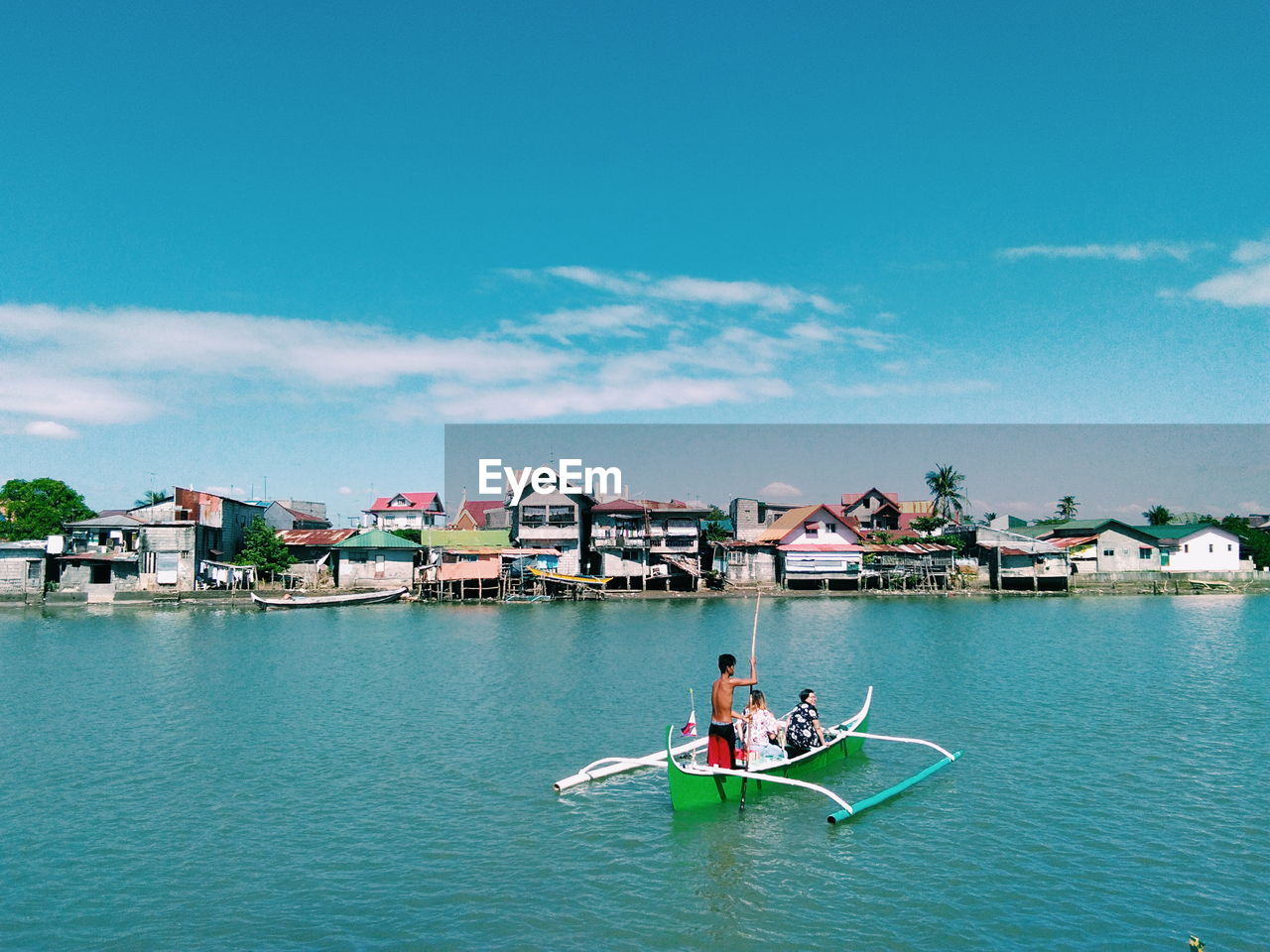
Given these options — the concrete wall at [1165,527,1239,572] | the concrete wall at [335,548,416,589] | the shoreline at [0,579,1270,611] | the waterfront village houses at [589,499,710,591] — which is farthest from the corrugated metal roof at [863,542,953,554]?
the concrete wall at [335,548,416,589]

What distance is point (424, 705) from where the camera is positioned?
81.9 ft

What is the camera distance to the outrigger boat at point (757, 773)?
1509cm

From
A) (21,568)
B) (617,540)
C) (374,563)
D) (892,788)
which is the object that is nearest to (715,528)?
(617,540)

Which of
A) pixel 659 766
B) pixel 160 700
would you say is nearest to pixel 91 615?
pixel 160 700

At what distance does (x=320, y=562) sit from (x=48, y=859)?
50.9 meters

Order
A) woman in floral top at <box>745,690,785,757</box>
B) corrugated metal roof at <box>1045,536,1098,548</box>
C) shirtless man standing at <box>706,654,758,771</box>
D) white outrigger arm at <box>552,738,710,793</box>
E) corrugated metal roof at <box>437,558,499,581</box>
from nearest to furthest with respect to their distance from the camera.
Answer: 1. shirtless man standing at <box>706,654,758,771</box>
2. white outrigger arm at <box>552,738,710,793</box>
3. woman in floral top at <box>745,690,785,757</box>
4. corrugated metal roof at <box>437,558,499,581</box>
5. corrugated metal roof at <box>1045,536,1098,548</box>

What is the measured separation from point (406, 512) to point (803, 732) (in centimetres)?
6877

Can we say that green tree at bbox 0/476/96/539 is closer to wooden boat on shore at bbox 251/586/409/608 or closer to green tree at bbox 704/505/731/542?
wooden boat on shore at bbox 251/586/409/608

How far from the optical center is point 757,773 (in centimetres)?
1602

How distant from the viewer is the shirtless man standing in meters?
15.0

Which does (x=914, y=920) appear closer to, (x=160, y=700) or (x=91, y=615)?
(x=160, y=700)

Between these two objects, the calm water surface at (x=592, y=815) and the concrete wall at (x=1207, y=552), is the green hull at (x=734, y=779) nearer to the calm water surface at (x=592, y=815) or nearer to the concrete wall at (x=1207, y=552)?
the calm water surface at (x=592, y=815)

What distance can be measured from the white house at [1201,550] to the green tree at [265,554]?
6832 cm

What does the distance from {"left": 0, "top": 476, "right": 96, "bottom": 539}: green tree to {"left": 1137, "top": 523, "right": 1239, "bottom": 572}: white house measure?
86.9 meters
